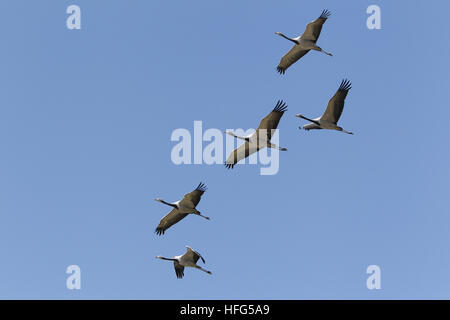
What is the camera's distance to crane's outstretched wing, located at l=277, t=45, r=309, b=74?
33375 millimetres

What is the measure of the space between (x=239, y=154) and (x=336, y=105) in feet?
17.5

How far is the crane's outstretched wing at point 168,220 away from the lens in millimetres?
32281

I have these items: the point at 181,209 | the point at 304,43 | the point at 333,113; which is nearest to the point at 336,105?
the point at 333,113

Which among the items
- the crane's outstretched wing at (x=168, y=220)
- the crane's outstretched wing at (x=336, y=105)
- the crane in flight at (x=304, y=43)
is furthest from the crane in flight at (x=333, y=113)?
the crane's outstretched wing at (x=168, y=220)

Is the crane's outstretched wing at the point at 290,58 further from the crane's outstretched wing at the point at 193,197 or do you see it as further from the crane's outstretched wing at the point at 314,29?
the crane's outstretched wing at the point at 193,197

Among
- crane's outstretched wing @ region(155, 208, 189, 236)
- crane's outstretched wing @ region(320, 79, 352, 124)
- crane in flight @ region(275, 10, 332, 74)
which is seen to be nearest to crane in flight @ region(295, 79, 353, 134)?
crane's outstretched wing @ region(320, 79, 352, 124)

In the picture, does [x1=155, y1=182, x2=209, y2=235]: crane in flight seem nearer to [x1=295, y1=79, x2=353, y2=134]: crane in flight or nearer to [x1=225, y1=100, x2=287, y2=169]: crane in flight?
[x1=225, y1=100, x2=287, y2=169]: crane in flight

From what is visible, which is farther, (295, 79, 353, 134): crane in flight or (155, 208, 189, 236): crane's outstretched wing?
(155, 208, 189, 236): crane's outstretched wing

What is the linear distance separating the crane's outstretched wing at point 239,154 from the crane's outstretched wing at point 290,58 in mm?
4205

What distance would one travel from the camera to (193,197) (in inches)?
1205

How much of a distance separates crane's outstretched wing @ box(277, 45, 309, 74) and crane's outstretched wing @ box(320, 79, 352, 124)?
413 cm

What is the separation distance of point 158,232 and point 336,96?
10052 millimetres
